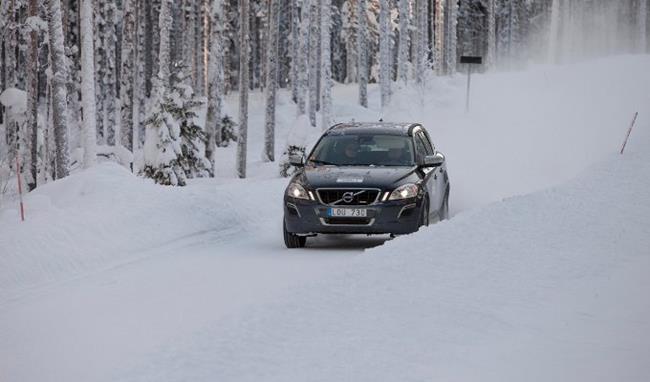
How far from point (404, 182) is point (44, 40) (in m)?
27.0

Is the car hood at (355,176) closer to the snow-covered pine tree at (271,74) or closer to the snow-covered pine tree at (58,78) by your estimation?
the snow-covered pine tree at (58,78)

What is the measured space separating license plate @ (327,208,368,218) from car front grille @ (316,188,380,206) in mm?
73

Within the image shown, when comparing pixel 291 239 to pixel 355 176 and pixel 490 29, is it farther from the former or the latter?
pixel 490 29

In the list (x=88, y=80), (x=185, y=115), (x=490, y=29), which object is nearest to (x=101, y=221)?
(x=88, y=80)

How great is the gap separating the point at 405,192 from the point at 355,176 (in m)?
0.71

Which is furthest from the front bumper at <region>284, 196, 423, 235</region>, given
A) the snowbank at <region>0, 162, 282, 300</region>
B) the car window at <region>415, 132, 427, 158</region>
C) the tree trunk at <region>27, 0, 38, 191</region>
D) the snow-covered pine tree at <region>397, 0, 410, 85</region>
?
the snow-covered pine tree at <region>397, 0, 410, 85</region>

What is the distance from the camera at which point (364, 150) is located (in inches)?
554

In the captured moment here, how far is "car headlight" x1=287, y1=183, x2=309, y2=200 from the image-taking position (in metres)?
12.9

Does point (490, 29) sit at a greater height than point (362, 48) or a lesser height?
greater

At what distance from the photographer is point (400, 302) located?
7906mm

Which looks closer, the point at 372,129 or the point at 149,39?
the point at 372,129

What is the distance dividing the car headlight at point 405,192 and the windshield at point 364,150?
987mm

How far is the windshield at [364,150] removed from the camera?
1385 centimetres

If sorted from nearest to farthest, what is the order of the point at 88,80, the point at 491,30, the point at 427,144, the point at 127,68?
1. the point at 427,144
2. the point at 88,80
3. the point at 127,68
4. the point at 491,30
